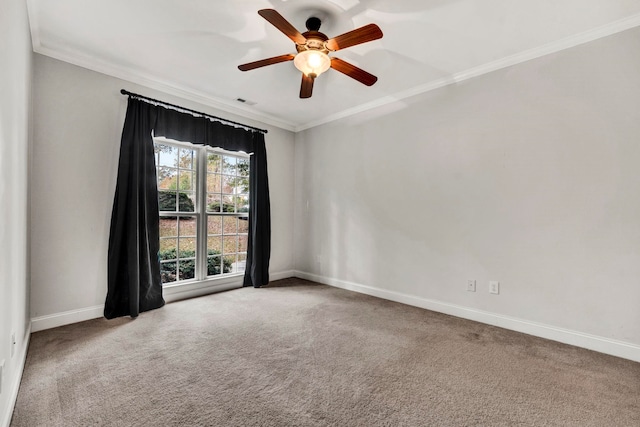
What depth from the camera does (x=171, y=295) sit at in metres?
3.53

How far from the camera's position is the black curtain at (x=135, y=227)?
2.97 metres

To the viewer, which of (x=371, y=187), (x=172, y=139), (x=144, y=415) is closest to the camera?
(x=144, y=415)

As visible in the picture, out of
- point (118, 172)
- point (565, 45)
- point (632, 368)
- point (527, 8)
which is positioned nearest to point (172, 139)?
point (118, 172)

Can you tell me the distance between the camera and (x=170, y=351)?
2311 mm

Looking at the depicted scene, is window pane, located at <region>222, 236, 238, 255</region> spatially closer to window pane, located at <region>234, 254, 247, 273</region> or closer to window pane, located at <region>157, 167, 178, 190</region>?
window pane, located at <region>234, 254, 247, 273</region>

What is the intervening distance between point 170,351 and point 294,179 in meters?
3.16

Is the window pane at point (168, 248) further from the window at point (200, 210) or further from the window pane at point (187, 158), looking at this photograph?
the window pane at point (187, 158)

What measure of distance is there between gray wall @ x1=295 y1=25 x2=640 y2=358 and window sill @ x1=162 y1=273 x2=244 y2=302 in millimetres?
1556

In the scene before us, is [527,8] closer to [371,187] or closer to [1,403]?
[371,187]

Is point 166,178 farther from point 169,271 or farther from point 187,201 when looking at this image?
point 169,271

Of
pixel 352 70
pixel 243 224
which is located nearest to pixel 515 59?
pixel 352 70

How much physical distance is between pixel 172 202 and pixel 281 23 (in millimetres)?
2499

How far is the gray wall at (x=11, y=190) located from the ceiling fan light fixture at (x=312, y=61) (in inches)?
62.7

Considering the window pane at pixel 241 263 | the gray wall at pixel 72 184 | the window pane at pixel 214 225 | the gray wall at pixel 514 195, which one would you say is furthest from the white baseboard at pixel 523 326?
the gray wall at pixel 72 184
